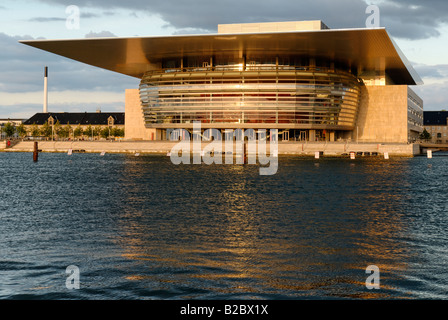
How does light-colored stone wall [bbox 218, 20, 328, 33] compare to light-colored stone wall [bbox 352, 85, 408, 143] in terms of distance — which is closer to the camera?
light-colored stone wall [bbox 218, 20, 328, 33]

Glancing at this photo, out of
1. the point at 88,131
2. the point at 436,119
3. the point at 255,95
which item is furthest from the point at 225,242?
the point at 436,119

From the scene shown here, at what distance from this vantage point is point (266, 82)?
3548 inches

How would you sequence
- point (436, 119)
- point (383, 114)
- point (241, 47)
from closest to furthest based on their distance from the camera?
point (241, 47) < point (383, 114) < point (436, 119)

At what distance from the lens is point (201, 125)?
93.0 meters

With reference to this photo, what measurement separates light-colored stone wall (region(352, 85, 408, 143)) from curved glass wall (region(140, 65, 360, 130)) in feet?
25.1

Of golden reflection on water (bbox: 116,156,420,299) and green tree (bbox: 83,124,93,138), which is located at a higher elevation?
green tree (bbox: 83,124,93,138)

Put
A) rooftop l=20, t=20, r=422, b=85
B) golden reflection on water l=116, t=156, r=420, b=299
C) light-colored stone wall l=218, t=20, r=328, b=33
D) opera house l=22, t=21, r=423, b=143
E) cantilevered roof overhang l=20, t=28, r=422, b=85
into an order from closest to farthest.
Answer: golden reflection on water l=116, t=156, r=420, b=299 < rooftop l=20, t=20, r=422, b=85 < cantilevered roof overhang l=20, t=28, r=422, b=85 < opera house l=22, t=21, r=423, b=143 < light-colored stone wall l=218, t=20, r=328, b=33

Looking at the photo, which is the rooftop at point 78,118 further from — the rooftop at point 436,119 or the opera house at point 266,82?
the rooftop at point 436,119

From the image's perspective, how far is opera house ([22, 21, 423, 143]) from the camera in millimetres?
81319

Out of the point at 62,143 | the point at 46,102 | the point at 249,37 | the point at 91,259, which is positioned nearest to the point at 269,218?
the point at 91,259

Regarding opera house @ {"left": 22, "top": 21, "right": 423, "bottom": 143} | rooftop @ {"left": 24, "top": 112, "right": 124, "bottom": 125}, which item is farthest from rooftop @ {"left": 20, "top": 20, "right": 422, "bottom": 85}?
rooftop @ {"left": 24, "top": 112, "right": 124, "bottom": 125}

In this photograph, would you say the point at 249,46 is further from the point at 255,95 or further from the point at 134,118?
the point at 134,118

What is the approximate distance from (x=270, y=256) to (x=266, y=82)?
3049 inches

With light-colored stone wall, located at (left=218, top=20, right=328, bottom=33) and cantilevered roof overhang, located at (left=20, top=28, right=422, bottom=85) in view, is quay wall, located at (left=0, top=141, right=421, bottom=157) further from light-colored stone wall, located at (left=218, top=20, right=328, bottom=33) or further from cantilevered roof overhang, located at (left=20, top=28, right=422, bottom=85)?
light-colored stone wall, located at (left=218, top=20, right=328, bottom=33)
